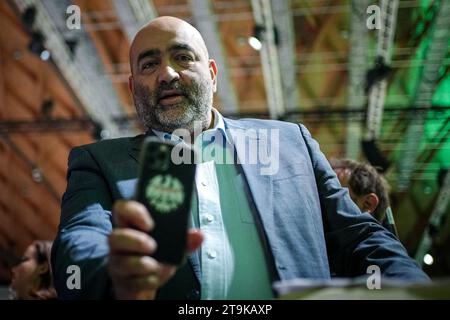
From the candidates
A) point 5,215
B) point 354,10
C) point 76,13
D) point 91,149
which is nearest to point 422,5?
point 354,10

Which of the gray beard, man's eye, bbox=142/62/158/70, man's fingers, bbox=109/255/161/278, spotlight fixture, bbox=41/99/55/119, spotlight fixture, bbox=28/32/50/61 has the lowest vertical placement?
man's fingers, bbox=109/255/161/278

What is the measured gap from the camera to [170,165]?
85cm

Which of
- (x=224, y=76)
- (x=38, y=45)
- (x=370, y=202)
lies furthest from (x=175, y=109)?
(x=224, y=76)

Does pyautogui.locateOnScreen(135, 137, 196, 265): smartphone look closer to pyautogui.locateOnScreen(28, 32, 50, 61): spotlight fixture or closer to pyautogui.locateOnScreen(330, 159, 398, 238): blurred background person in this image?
pyautogui.locateOnScreen(330, 159, 398, 238): blurred background person

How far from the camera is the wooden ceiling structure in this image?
21.4 feet

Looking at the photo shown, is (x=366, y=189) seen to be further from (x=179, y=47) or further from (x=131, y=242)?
(x=131, y=242)

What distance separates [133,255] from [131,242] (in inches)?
0.9

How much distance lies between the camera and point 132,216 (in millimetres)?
802

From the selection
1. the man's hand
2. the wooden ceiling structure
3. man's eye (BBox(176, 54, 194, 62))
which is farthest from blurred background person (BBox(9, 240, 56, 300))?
the wooden ceiling structure

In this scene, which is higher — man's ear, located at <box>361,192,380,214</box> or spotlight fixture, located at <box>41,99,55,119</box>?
spotlight fixture, located at <box>41,99,55,119</box>

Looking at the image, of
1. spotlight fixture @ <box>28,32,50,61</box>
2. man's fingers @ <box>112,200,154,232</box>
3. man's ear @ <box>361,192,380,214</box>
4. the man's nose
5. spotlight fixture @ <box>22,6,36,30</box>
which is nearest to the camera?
man's fingers @ <box>112,200,154,232</box>

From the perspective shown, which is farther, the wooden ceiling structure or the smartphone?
the wooden ceiling structure
